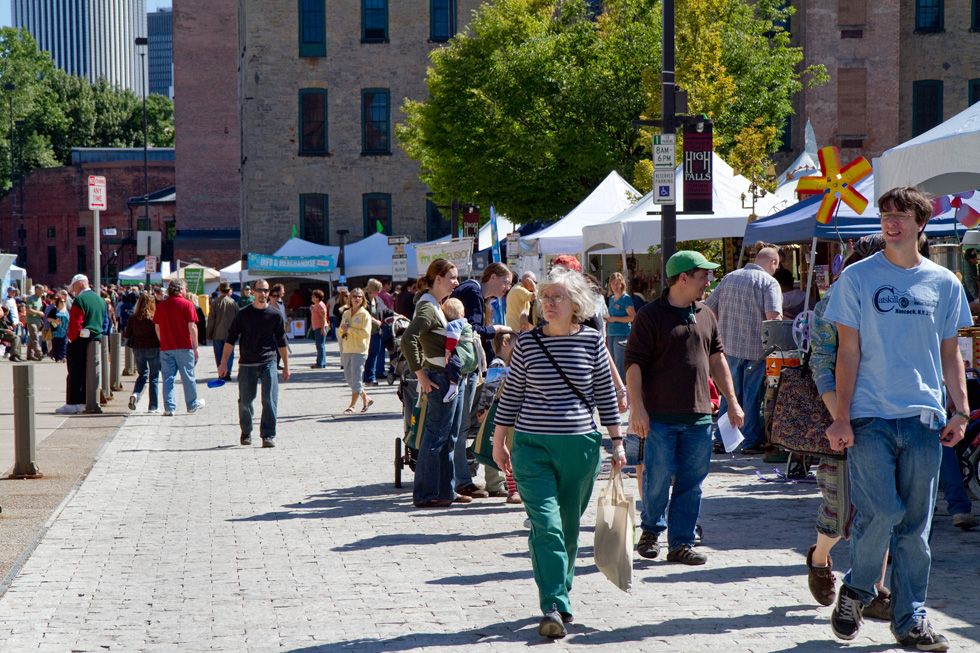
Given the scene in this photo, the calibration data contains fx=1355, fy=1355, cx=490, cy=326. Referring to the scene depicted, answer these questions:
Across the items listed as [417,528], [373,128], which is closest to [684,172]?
[417,528]

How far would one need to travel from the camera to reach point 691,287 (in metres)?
7.81

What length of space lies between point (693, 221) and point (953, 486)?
31.0 ft

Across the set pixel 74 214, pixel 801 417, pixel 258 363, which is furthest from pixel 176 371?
pixel 74 214

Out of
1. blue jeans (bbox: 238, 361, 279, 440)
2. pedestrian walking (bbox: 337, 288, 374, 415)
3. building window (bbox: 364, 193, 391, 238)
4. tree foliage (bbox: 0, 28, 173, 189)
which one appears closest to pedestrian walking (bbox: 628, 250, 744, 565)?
blue jeans (bbox: 238, 361, 279, 440)

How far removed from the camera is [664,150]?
602 inches

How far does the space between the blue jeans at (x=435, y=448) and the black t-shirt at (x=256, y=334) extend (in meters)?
4.90

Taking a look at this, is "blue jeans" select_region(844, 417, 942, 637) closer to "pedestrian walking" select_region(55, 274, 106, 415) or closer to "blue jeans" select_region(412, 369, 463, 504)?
"blue jeans" select_region(412, 369, 463, 504)

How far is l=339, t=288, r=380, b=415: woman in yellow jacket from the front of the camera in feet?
60.6

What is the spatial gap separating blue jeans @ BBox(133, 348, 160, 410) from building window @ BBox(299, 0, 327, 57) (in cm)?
3262

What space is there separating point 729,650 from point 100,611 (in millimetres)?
3166

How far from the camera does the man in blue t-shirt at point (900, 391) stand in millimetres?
5637

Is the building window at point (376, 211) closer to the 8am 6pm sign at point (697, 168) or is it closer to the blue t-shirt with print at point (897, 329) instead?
the 8am 6pm sign at point (697, 168)

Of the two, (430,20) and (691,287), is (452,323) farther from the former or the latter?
(430,20)

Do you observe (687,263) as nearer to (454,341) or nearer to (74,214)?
(454,341)
